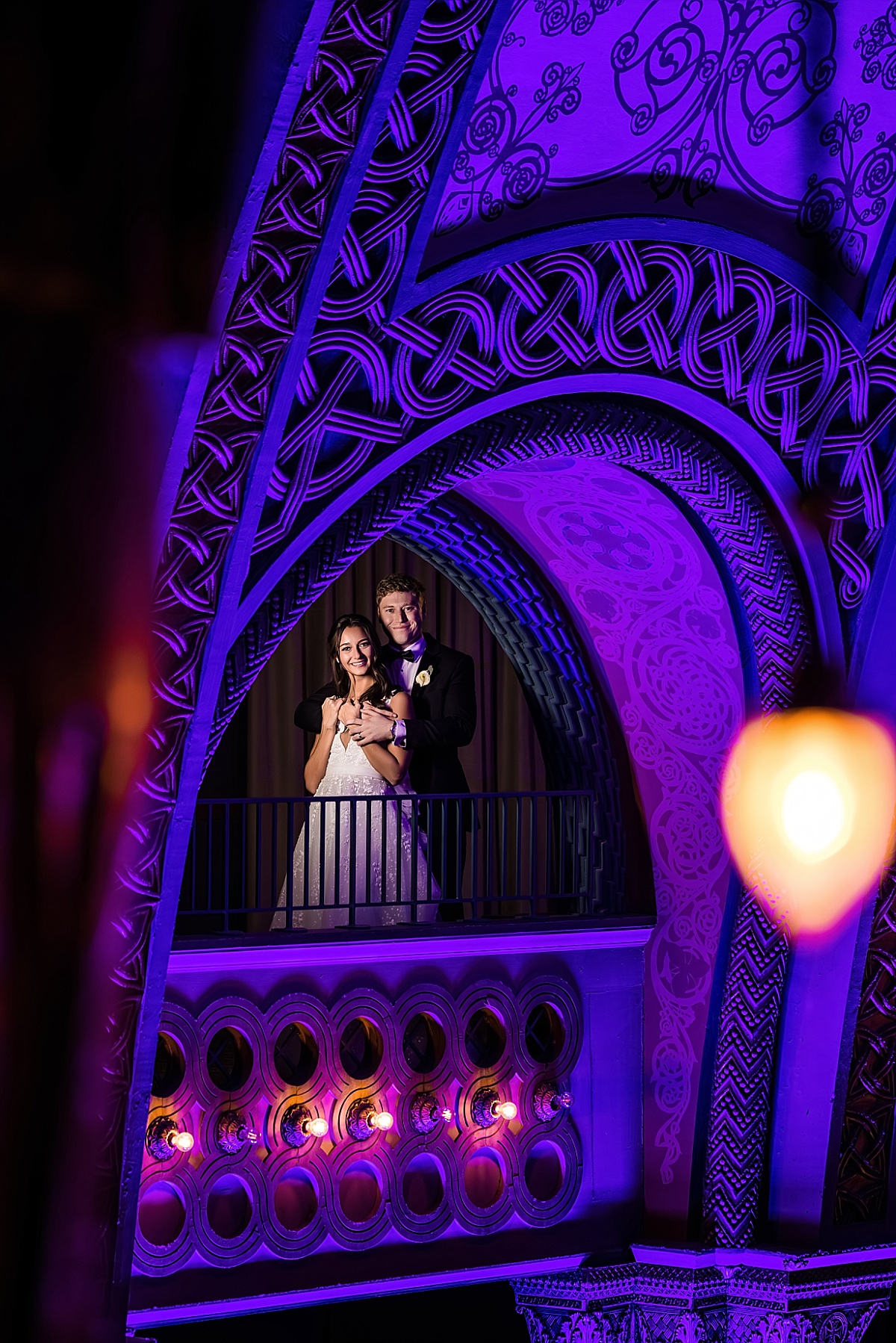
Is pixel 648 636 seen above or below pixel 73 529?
above

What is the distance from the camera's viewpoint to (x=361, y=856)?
16.7ft

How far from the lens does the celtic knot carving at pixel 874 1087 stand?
17.3 feet

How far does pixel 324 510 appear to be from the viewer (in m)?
3.74

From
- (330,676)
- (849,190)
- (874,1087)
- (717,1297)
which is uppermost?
(849,190)

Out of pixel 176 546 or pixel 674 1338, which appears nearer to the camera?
pixel 176 546

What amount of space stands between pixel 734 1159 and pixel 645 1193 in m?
0.31

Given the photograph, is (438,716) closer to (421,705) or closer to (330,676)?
(421,705)

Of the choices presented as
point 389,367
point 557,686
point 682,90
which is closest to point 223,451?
point 389,367

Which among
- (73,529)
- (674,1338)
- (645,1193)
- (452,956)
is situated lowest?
(674,1338)

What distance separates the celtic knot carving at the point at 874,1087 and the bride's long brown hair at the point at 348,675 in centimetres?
168

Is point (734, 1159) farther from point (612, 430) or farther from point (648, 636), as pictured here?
point (612, 430)

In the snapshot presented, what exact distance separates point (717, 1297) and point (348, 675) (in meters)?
2.30

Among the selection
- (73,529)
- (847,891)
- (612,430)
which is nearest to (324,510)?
(612,430)

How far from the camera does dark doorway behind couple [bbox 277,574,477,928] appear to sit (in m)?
4.95
